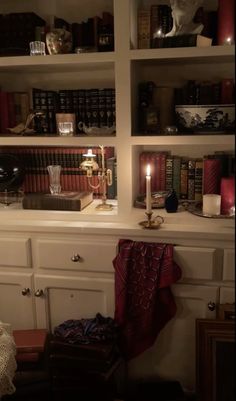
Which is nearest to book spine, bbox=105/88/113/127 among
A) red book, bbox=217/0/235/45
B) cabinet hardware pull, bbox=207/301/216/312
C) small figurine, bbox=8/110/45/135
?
small figurine, bbox=8/110/45/135

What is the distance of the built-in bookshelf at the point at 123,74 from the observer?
173 cm

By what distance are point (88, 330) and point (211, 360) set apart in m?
0.49

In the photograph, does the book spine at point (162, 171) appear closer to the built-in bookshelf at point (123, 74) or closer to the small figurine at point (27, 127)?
the built-in bookshelf at point (123, 74)

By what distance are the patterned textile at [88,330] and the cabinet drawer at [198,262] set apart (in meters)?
0.37

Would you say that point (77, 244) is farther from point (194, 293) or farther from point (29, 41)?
point (29, 41)

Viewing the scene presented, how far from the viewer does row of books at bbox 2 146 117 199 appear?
2156 mm

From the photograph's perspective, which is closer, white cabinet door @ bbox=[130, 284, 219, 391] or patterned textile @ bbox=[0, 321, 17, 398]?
patterned textile @ bbox=[0, 321, 17, 398]

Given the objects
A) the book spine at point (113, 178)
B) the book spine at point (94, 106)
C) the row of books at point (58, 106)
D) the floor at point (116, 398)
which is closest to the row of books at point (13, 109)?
the row of books at point (58, 106)

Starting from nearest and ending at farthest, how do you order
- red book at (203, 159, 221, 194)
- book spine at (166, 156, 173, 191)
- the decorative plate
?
red book at (203, 159, 221, 194) → the decorative plate → book spine at (166, 156, 173, 191)

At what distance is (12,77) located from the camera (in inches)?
88.6

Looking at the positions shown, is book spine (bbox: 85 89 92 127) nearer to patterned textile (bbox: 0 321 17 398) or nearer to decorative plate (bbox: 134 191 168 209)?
decorative plate (bbox: 134 191 168 209)

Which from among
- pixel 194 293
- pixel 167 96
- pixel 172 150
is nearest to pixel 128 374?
pixel 194 293

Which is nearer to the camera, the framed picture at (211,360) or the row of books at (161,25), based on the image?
the framed picture at (211,360)

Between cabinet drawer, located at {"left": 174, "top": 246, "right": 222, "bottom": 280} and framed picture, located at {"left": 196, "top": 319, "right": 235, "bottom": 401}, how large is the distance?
0.18m
